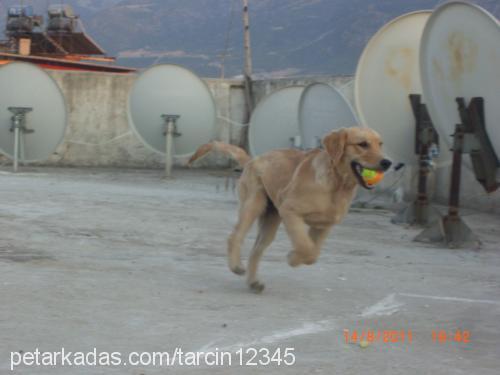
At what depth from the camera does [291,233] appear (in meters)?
6.75

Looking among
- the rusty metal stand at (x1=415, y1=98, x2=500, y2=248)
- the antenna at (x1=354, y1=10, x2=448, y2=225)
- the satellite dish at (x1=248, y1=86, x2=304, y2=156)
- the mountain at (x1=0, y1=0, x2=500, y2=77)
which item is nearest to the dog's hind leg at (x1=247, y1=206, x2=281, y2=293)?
the rusty metal stand at (x1=415, y1=98, x2=500, y2=248)

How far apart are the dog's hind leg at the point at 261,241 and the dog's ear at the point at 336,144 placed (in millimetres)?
1053

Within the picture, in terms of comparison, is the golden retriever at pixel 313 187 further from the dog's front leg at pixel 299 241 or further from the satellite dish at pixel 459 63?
the satellite dish at pixel 459 63

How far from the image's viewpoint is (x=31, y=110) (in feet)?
56.5

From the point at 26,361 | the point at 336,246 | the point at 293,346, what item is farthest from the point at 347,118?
the point at 26,361

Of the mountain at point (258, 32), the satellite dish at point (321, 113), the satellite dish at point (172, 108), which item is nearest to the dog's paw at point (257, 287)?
the satellite dish at point (321, 113)

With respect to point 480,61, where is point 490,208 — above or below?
below

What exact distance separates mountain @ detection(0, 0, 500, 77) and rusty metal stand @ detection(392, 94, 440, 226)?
4926cm

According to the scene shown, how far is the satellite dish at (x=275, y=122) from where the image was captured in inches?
637

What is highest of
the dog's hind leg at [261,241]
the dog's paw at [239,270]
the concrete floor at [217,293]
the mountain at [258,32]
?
the mountain at [258,32]

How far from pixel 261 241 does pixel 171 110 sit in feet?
35.8

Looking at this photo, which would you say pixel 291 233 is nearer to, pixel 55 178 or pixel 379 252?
pixel 379 252

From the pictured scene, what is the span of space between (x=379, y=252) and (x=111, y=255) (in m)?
3.01
